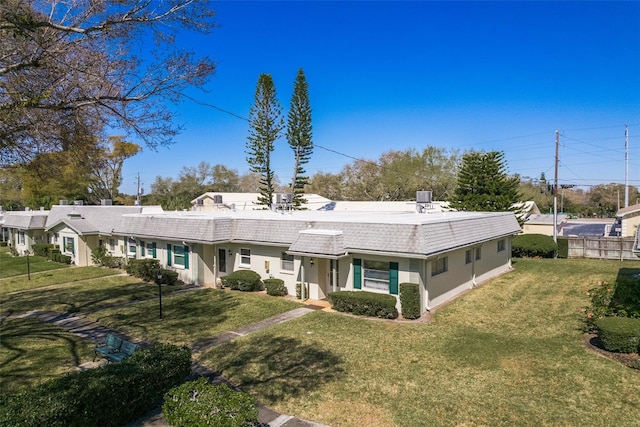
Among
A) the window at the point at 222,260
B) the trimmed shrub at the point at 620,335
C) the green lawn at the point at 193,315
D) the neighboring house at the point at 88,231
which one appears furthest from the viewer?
the neighboring house at the point at 88,231

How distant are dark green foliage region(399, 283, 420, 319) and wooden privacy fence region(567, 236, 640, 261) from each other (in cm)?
1965

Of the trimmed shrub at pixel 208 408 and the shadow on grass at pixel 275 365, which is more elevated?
the trimmed shrub at pixel 208 408

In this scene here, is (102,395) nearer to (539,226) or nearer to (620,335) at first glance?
(620,335)

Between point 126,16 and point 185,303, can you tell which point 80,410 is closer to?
point 126,16

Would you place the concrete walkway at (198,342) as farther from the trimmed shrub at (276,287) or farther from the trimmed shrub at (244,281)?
the trimmed shrub at (244,281)

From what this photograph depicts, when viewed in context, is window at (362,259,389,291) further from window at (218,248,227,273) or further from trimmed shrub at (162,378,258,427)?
trimmed shrub at (162,378,258,427)

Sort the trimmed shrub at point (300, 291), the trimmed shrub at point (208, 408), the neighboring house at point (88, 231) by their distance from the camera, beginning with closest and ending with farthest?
1. the trimmed shrub at point (208, 408)
2. the trimmed shrub at point (300, 291)
3. the neighboring house at point (88, 231)

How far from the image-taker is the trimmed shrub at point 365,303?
49.4 feet

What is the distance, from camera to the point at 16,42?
8086mm

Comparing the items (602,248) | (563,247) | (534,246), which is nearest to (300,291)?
(534,246)

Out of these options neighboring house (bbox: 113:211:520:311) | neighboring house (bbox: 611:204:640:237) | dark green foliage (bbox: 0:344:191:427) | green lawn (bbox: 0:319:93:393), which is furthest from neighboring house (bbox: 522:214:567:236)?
green lawn (bbox: 0:319:93:393)

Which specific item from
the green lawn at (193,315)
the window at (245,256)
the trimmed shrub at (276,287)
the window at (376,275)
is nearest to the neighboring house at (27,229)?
the green lawn at (193,315)

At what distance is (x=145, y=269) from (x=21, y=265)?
47.2 feet

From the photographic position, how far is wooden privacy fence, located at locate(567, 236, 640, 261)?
2644cm
